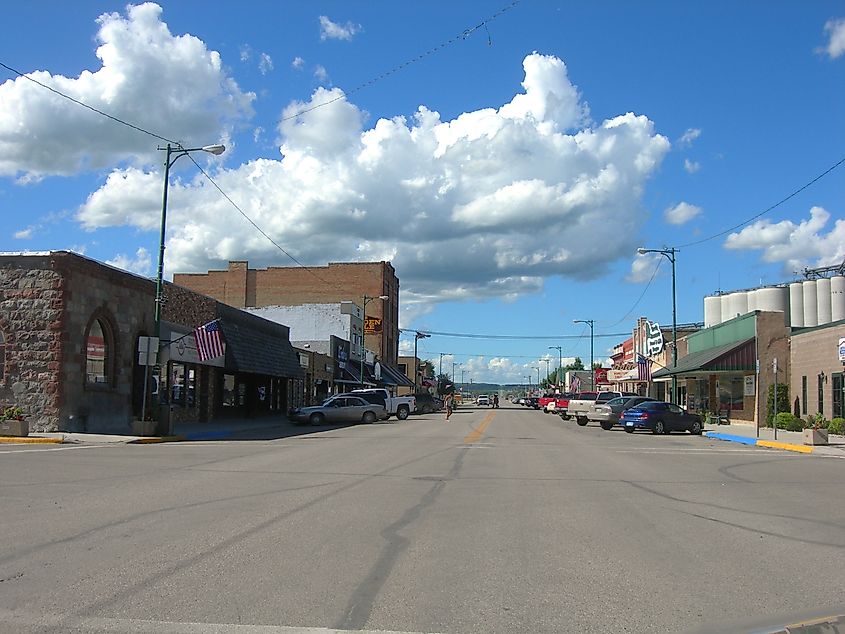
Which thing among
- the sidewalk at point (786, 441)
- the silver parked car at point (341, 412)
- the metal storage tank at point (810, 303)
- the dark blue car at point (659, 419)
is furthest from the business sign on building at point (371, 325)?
the sidewalk at point (786, 441)

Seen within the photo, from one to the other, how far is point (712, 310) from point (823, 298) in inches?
590

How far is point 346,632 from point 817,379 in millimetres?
35915

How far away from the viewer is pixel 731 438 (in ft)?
103

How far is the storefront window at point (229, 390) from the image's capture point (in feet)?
133

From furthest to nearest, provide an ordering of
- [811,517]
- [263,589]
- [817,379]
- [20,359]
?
[817,379]
[20,359]
[811,517]
[263,589]

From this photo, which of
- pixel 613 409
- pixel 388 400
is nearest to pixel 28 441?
pixel 613 409

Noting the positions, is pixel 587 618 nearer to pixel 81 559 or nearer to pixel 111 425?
pixel 81 559

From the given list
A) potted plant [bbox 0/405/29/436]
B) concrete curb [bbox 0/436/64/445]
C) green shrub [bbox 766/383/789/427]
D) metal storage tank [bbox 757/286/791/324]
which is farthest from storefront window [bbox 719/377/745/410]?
metal storage tank [bbox 757/286/791/324]

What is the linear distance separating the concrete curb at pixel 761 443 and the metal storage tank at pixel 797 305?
49.5 m

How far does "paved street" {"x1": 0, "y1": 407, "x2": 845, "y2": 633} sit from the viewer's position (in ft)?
20.6

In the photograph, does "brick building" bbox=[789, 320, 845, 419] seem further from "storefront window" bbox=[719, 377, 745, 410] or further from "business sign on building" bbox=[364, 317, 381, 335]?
"business sign on building" bbox=[364, 317, 381, 335]

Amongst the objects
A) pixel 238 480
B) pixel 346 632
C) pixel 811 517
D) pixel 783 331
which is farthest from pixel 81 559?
pixel 783 331

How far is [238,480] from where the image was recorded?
14.2 m

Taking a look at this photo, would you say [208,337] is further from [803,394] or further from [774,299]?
[774,299]
